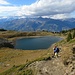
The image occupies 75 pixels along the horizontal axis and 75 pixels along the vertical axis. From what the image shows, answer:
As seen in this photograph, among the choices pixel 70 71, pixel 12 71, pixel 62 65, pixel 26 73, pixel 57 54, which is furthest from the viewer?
pixel 12 71

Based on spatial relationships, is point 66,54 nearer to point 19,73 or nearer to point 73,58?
point 73,58

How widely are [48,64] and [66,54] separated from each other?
Answer: 13.1 feet

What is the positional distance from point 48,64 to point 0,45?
246 feet

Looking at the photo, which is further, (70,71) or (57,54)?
(57,54)

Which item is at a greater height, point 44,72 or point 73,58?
point 73,58

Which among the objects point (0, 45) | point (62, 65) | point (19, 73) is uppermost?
point (62, 65)

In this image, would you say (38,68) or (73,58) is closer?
(73,58)

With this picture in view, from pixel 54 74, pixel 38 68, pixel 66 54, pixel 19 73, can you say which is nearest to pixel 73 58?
pixel 66 54

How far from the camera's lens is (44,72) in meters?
27.7

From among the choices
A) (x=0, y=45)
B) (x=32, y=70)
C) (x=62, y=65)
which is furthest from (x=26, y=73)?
(x=0, y=45)

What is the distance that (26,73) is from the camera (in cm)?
2912

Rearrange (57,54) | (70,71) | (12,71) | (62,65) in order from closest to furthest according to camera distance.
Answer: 1. (70,71)
2. (62,65)
3. (57,54)
4. (12,71)

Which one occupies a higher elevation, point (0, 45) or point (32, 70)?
→ point (32, 70)

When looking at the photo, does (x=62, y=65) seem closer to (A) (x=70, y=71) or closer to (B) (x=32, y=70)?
(A) (x=70, y=71)
